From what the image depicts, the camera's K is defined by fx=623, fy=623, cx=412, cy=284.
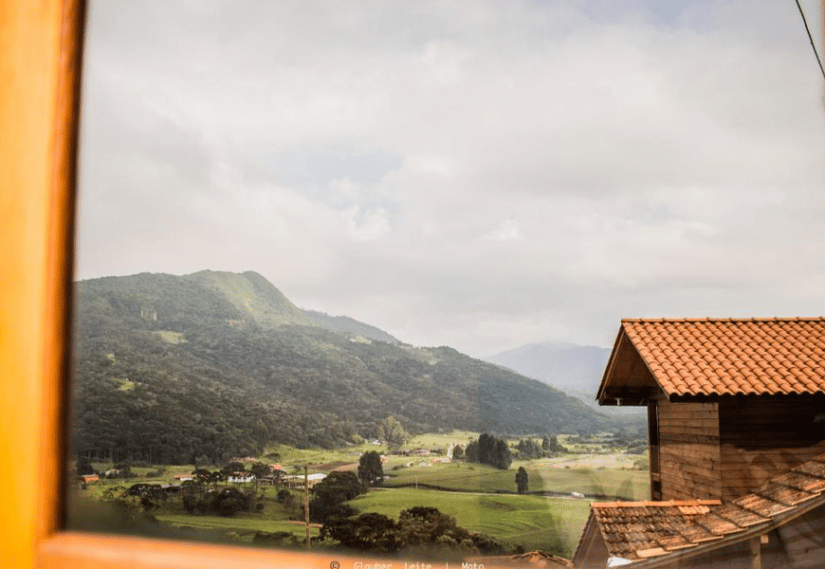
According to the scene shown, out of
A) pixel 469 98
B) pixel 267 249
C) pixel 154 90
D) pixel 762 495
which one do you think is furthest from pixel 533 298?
pixel 154 90

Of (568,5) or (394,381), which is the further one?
(394,381)

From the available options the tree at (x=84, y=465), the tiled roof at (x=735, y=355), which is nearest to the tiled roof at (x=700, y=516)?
the tiled roof at (x=735, y=355)

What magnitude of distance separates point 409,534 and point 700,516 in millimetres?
761

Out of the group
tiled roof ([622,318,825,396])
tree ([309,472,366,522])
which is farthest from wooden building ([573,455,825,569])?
tree ([309,472,366,522])

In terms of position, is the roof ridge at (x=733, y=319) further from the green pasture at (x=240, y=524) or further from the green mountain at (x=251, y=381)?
the green pasture at (x=240, y=524)

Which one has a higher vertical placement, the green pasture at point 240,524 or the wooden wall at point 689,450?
the wooden wall at point 689,450

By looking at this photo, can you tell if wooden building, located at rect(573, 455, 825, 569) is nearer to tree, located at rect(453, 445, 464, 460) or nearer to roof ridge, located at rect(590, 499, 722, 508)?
roof ridge, located at rect(590, 499, 722, 508)

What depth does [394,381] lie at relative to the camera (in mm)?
2588

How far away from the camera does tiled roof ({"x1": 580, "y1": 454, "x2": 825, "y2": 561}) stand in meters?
1.29

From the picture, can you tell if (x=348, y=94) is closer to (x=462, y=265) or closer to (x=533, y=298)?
(x=462, y=265)

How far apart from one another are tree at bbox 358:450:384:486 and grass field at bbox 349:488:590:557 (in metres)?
0.15

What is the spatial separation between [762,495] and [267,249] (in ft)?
6.02

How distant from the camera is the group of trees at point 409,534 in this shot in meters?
1.59

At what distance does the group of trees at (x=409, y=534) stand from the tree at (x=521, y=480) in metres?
0.31
